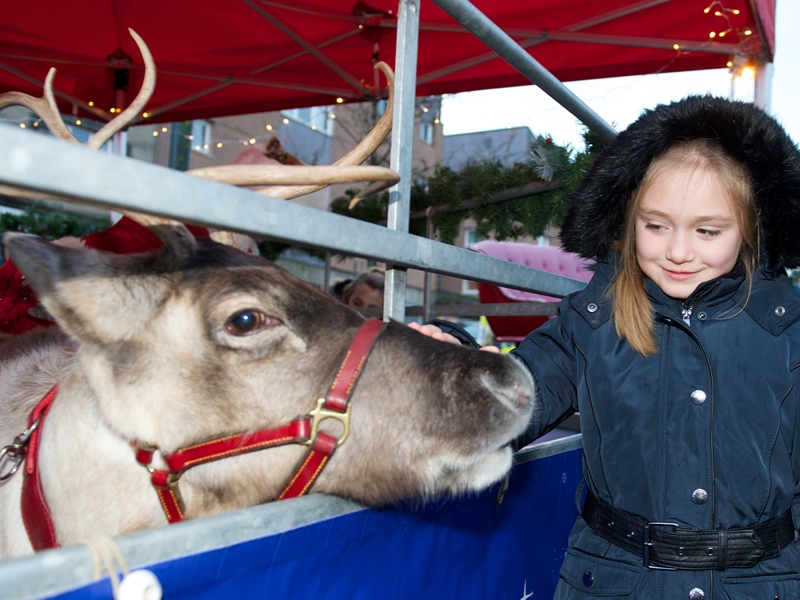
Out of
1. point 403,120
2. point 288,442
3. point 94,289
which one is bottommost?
point 288,442

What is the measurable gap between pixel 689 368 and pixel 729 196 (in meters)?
0.51

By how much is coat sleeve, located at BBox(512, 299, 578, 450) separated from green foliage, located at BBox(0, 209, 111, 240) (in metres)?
6.73

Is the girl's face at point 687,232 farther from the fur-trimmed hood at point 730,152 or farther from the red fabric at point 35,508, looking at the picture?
the red fabric at point 35,508

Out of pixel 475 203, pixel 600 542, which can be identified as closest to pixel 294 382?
pixel 600 542

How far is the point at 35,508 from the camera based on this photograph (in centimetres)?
158

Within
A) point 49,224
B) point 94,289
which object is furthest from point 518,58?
point 49,224

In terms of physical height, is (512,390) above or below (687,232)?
below

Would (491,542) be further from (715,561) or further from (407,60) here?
(407,60)

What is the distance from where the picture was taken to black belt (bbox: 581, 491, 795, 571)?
5.26 feet

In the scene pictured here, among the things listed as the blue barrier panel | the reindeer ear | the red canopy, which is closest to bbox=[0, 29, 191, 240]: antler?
the reindeer ear

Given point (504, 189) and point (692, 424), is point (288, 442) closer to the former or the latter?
point (692, 424)

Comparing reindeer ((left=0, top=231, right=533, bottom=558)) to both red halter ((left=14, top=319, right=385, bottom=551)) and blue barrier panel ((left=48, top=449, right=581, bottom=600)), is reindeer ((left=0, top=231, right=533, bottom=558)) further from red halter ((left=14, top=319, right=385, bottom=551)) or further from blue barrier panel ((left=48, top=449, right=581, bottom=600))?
blue barrier panel ((left=48, top=449, right=581, bottom=600))

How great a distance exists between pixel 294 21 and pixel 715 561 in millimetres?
5499

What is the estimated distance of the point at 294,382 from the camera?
154 centimetres
